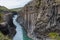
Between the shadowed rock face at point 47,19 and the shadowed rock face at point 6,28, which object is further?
the shadowed rock face at point 47,19

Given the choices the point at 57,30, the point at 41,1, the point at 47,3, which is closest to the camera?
the point at 57,30

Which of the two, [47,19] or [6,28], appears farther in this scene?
[47,19]

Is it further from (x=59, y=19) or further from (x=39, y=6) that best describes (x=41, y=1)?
(x=59, y=19)

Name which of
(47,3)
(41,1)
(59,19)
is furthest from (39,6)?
(59,19)

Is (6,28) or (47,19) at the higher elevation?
(6,28)

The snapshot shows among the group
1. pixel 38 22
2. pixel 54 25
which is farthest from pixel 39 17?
pixel 54 25

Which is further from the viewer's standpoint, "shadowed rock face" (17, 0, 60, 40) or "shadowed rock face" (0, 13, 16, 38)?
"shadowed rock face" (17, 0, 60, 40)

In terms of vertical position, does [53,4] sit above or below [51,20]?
above

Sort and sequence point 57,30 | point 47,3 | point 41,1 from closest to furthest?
point 57,30 → point 47,3 → point 41,1

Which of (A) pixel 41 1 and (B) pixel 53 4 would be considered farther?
(A) pixel 41 1

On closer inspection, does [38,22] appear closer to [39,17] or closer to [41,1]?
[39,17]
